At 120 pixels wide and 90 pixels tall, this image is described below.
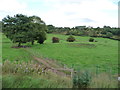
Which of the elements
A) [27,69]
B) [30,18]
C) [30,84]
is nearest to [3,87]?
[30,84]

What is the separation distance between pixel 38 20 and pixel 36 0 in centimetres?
1386

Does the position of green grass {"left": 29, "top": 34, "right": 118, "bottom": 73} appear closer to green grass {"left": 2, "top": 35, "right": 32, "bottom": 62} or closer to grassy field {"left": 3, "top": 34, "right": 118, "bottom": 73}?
grassy field {"left": 3, "top": 34, "right": 118, "bottom": 73}

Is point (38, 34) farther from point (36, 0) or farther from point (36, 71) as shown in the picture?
point (36, 71)

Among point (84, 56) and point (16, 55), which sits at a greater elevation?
point (16, 55)

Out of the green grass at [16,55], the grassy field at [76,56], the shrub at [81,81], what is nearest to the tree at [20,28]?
the grassy field at [76,56]

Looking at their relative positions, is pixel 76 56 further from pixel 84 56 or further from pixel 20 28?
pixel 20 28

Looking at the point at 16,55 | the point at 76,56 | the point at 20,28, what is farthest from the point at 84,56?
→ the point at 20,28

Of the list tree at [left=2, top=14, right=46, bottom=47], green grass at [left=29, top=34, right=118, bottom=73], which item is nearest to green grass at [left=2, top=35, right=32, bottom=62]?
green grass at [left=29, top=34, right=118, bottom=73]

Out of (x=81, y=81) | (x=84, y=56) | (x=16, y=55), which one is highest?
(x=81, y=81)

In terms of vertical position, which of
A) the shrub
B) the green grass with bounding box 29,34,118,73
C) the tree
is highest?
the tree

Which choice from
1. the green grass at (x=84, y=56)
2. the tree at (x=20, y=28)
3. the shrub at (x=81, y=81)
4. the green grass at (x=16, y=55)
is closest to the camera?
the shrub at (x=81, y=81)

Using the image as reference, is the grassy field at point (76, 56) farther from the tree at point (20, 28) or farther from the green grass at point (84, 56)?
the tree at point (20, 28)

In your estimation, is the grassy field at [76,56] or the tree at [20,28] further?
the tree at [20,28]

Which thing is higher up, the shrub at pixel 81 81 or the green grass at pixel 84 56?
the shrub at pixel 81 81
